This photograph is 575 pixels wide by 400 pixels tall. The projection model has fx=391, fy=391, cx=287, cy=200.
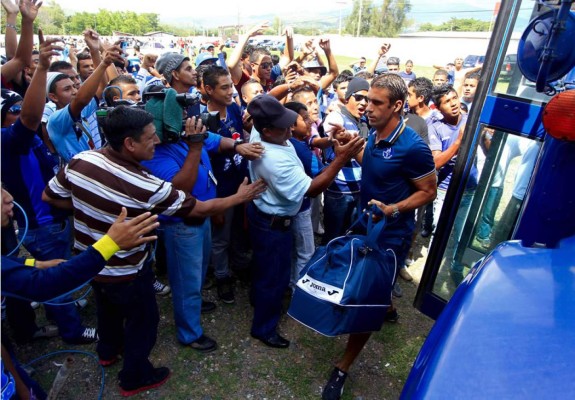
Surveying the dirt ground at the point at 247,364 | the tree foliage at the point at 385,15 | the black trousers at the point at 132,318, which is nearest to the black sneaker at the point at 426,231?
the dirt ground at the point at 247,364

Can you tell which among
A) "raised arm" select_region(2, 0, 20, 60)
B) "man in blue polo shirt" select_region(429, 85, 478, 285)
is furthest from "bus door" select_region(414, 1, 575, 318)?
"raised arm" select_region(2, 0, 20, 60)

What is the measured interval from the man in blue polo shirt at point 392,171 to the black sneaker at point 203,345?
97 centimetres

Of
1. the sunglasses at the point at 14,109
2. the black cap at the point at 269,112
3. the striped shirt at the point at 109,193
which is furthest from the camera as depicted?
the sunglasses at the point at 14,109

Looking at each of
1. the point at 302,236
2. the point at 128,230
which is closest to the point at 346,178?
the point at 302,236

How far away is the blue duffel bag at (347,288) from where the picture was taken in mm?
2344

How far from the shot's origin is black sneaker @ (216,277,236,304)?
12.2 ft

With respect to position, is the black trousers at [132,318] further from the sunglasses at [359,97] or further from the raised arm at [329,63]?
the raised arm at [329,63]

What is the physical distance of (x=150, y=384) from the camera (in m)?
2.75

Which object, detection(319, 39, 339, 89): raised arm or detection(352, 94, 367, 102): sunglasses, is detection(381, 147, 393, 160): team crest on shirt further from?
detection(319, 39, 339, 89): raised arm

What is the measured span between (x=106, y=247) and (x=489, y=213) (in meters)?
2.46

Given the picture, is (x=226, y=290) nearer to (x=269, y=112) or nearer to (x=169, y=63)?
(x=269, y=112)

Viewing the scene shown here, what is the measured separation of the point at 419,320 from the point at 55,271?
300 cm

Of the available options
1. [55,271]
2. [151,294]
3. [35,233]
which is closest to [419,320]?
[151,294]

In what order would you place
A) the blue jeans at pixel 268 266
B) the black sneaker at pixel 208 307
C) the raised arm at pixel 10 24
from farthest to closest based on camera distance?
the raised arm at pixel 10 24 < the black sneaker at pixel 208 307 < the blue jeans at pixel 268 266
